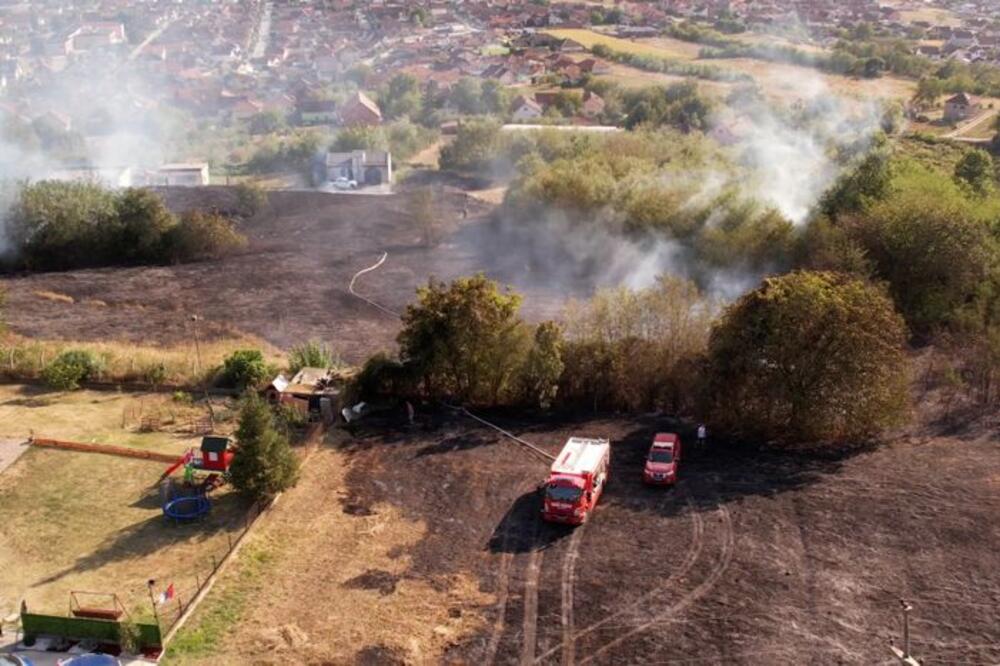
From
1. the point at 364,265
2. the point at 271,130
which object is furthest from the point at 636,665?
the point at 271,130

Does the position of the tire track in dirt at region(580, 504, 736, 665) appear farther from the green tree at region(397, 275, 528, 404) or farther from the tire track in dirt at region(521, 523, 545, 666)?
the green tree at region(397, 275, 528, 404)

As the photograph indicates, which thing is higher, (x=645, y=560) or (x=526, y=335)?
(x=526, y=335)

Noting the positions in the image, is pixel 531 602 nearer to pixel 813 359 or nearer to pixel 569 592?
pixel 569 592

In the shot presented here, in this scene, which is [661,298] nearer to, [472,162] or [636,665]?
[636,665]

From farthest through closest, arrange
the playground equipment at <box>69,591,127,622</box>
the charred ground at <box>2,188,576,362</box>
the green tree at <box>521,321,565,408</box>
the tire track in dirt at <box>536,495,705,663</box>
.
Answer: the charred ground at <box>2,188,576,362</box>
the green tree at <box>521,321,565,408</box>
the playground equipment at <box>69,591,127,622</box>
the tire track in dirt at <box>536,495,705,663</box>

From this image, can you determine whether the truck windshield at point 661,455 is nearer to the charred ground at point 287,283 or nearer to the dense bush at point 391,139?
the charred ground at point 287,283

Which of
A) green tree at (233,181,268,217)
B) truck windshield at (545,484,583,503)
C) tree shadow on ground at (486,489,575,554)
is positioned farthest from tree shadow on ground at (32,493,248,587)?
green tree at (233,181,268,217)

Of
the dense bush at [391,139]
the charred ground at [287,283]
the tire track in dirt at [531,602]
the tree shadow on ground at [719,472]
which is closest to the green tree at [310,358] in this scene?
the charred ground at [287,283]
